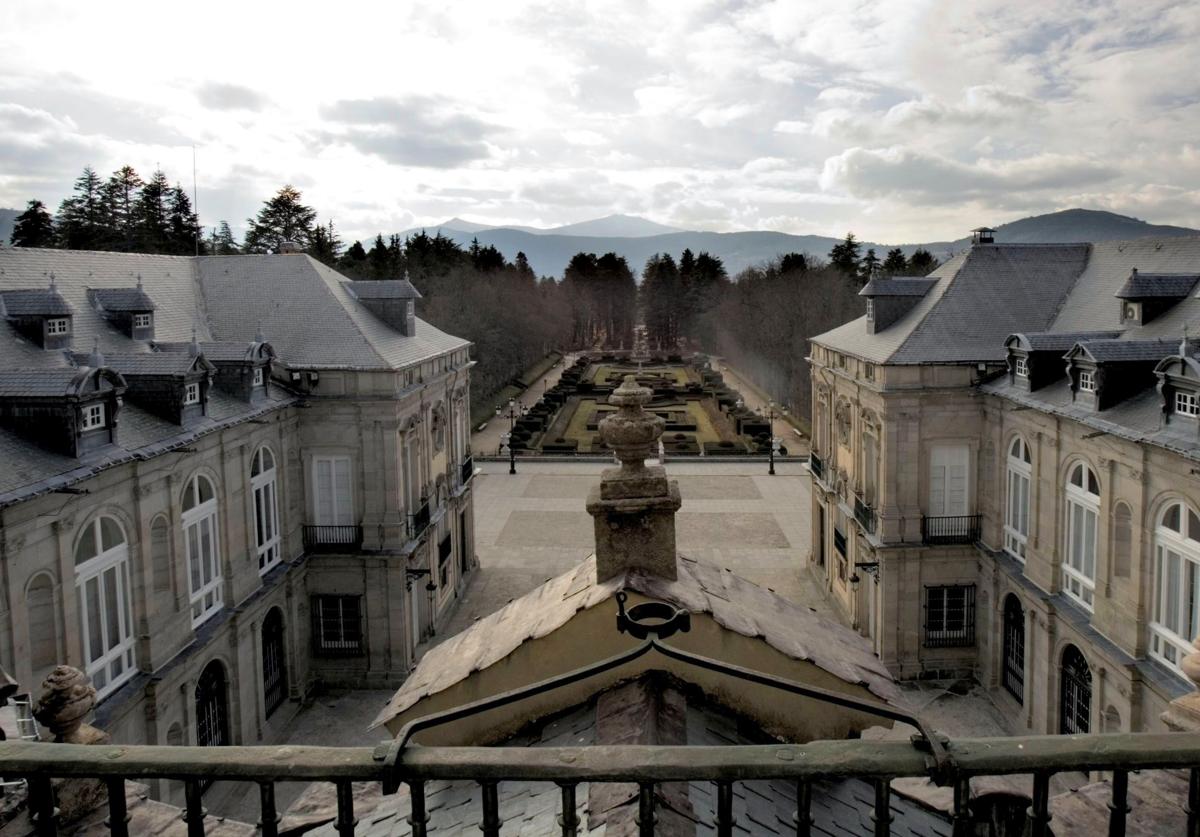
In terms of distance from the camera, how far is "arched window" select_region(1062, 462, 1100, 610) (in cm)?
1958

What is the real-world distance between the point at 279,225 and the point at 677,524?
51666 mm

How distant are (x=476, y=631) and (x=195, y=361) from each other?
45.9 feet

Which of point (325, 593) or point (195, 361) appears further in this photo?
point (325, 593)

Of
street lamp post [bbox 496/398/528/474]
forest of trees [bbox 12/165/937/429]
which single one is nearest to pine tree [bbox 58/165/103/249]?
forest of trees [bbox 12/165/937/429]

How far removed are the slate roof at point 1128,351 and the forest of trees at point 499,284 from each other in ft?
123

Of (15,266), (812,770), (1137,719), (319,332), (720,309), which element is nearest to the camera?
(812,770)

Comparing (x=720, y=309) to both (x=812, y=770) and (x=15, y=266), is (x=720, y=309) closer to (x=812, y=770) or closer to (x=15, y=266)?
(x=15, y=266)

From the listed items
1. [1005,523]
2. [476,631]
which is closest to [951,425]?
[1005,523]

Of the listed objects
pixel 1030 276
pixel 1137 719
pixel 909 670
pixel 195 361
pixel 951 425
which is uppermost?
pixel 1030 276

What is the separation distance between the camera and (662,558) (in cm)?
646

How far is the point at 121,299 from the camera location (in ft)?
72.1

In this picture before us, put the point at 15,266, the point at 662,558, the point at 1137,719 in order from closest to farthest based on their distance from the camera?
the point at 662,558 < the point at 1137,719 < the point at 15,266

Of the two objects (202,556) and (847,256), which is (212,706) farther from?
(847,256)

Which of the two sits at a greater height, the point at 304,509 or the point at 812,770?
the point at 812,770
